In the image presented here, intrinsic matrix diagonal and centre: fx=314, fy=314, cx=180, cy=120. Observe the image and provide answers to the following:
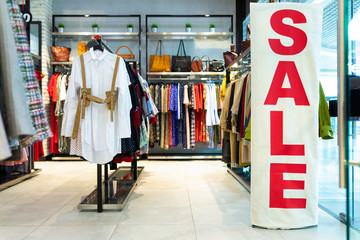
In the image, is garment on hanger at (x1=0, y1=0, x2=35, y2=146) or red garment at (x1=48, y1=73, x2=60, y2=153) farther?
→ red garment at (x1=48, y1=73, x2=60, y2=153)

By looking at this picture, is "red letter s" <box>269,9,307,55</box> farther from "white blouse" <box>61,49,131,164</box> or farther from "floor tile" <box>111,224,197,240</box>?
"floor tile" <box>111,224,197,240</box>

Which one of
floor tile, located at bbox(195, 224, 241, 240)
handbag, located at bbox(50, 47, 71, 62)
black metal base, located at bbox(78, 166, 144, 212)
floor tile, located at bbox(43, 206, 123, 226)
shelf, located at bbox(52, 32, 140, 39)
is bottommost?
floor tile, located at bbox(43, 206, 123, 226)

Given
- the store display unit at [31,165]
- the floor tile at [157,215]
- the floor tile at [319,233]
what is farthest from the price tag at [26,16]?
the floor tile at [319,233]

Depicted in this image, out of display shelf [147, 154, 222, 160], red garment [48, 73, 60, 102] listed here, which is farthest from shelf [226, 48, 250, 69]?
red garment [48, 73, 60, 102]

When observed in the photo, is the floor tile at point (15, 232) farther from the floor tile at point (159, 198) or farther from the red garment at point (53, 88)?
the red garment at point (53, 88)

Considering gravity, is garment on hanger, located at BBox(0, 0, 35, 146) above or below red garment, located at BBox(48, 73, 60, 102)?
below

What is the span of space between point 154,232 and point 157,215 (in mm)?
461

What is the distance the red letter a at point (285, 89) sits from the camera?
2.54m

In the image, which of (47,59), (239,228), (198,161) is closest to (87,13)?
(47,59)

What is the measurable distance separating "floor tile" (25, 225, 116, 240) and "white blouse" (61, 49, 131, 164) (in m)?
0.62

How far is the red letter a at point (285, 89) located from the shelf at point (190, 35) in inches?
181

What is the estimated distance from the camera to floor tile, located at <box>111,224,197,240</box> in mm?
2432

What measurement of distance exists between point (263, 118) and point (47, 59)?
5.70 meters

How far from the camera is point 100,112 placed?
2.99 metres
